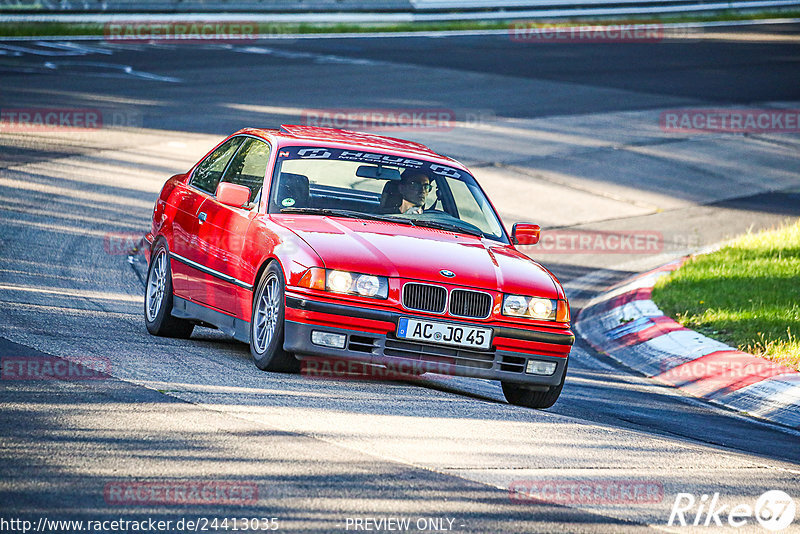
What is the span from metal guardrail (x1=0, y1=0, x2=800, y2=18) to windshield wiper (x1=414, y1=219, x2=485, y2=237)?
24759 millimetres

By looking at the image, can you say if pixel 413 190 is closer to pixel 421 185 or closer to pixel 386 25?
pixel 421 185

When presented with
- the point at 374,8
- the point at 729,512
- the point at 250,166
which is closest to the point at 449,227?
the point at 250,166

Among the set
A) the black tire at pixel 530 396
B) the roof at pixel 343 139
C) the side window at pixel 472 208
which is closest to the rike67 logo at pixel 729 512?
the black tire at pixel 530 396

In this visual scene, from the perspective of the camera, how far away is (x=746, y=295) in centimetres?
1162

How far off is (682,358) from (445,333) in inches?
145

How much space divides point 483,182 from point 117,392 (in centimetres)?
1213

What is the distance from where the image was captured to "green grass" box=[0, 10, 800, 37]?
99.5ft

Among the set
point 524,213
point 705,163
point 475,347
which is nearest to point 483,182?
point 524,213

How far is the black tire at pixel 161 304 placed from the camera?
8859 mm

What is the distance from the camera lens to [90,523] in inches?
180

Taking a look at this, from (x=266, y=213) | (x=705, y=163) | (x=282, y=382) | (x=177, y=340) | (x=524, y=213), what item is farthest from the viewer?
(x=705, y=163)

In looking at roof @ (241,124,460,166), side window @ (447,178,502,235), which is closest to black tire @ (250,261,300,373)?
roof @ (241,124,460,166)

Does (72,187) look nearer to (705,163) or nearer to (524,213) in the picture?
(524,213)

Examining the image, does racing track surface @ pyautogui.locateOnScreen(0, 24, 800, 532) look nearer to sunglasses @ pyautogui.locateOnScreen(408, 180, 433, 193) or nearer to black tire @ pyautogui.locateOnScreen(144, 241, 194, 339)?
black tire @ pyautogui.locateOnScreen(144, 241, 194, 339)
